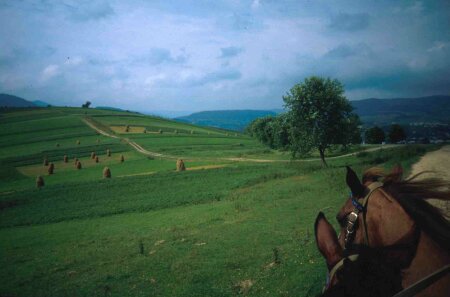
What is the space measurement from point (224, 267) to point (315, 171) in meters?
21.7

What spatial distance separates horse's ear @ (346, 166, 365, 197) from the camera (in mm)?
2840

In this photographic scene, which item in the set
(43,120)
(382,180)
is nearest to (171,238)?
(382,180)

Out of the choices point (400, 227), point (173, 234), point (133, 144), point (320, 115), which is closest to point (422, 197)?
point (400, 227)

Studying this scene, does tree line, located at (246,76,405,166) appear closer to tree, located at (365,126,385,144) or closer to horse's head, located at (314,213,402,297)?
horse's head, located at (314,213,402,297)

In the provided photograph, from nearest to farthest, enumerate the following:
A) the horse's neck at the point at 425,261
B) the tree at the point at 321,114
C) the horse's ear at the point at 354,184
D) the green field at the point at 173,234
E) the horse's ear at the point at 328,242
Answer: the horse's neck at the point at 425,261, the horse's ear at the point at 328,242, the horse's ear at the point at 354,184, the green field at the point at 173,234, the tree at the point at 321,114

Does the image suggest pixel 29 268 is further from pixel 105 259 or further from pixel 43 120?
pixel 43 120

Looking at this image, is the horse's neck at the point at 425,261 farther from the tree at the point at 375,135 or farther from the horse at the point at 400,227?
the tree at the point at 375,135

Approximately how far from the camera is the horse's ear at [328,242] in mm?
2598

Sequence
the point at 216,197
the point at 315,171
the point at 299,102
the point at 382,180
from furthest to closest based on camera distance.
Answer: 1. the point at 299,102
2. the point at 315,171
3. the point at 216,197
4. the point at 382,180

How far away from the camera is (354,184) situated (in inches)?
112

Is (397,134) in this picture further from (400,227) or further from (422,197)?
(400,227)

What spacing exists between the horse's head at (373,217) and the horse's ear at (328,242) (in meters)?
0.28

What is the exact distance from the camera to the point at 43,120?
369 ft

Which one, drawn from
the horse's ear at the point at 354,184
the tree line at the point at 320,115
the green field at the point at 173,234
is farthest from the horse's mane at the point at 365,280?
the tree line at the point at 320,115
